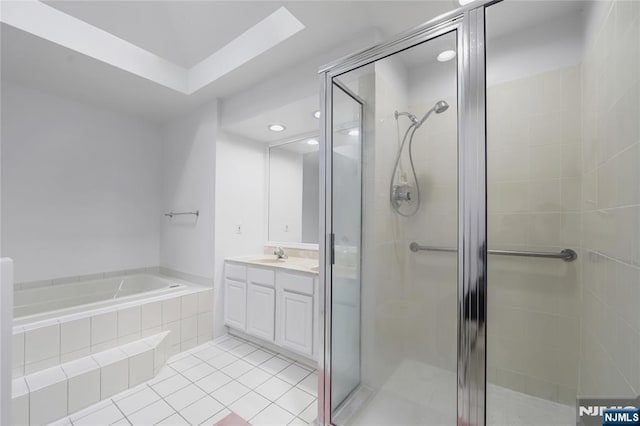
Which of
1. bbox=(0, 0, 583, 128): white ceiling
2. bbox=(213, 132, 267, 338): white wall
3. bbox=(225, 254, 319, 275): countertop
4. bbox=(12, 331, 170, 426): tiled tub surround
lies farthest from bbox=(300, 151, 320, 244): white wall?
bbox=(12, 331, 170, 426): tiled tub surround

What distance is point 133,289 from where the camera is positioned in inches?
113

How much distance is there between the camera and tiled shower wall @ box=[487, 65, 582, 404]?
1.39 metres

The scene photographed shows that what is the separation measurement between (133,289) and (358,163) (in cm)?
289

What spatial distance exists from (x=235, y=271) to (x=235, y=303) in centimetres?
30

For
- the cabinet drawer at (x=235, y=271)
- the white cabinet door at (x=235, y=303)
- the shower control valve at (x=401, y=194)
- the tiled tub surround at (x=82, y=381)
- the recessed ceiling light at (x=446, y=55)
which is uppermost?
the recessed ceiling light at (x=446, y=55)

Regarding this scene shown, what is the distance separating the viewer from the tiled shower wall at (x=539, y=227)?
139 centimetres

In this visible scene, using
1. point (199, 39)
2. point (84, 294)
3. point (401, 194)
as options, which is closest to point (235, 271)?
point (84, 294)

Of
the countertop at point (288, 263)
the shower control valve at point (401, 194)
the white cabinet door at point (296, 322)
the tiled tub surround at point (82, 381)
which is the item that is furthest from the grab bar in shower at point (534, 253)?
the tiled tub surround at point (82, 381)

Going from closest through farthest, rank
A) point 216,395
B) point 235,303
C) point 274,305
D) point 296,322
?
Result: 1. point 216,395
2. point 296,322
3. point 274,305
4. point 235,303

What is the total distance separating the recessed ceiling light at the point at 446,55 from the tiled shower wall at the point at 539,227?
38 centimetres

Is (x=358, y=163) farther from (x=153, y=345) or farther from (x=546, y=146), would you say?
(x=153, y=345)

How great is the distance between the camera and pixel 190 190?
2.77 meters

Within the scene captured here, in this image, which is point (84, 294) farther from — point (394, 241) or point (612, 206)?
point (612, 206)

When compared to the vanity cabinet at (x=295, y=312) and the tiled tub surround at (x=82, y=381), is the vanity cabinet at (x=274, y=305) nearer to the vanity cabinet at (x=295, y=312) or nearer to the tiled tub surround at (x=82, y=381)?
the vanity cabinet at (x=295, y=312)
